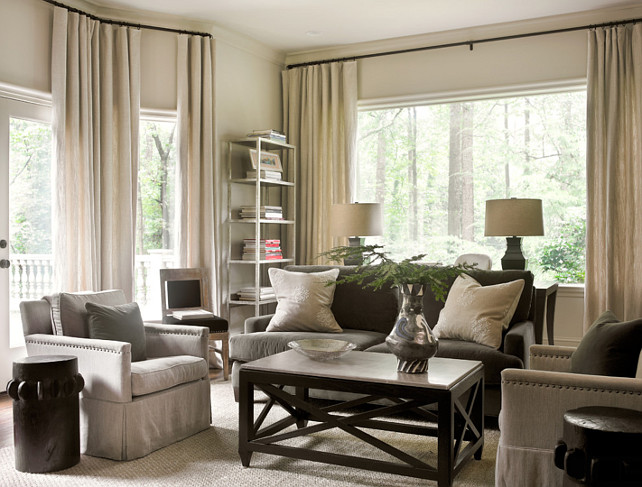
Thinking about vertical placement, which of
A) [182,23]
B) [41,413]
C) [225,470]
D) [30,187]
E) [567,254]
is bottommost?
[225,470]

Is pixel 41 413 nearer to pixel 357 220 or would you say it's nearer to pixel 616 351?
pixel 616 351

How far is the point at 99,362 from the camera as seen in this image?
3.20 meters

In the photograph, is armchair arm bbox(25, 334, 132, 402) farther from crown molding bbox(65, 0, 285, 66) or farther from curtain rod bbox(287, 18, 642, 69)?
curtain rod bbox(287, 18, 642, 69)

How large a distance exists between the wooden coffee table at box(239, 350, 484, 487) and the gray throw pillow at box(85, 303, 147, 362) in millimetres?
802

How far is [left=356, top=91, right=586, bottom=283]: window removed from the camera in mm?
6191

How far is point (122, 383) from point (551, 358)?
205 cm

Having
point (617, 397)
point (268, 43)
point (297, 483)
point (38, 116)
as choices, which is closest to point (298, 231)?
point (268, 43)

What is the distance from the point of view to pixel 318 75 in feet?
21.7

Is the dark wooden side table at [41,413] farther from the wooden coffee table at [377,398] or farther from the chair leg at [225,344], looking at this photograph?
the chair leg at [225,344]

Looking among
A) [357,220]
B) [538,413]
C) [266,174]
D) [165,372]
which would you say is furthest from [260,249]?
[538,413]

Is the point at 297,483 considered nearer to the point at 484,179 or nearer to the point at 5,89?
the point at 5,89

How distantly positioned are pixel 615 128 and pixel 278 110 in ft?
10.8

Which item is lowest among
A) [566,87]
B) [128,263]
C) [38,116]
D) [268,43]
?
[128,263]

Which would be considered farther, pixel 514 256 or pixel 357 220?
pixel 357 220
